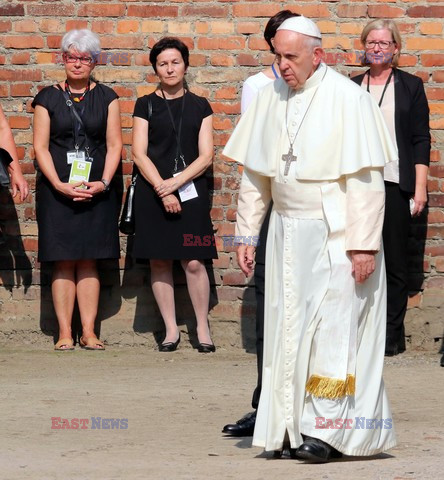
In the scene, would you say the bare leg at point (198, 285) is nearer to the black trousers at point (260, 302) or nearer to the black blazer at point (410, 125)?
the black blazer at point (410, 125)

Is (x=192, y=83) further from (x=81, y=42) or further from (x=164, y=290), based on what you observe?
(x=164, y=290)

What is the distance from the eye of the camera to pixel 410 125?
28.3 feet

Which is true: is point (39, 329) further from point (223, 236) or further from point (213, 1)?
point (213, 1)

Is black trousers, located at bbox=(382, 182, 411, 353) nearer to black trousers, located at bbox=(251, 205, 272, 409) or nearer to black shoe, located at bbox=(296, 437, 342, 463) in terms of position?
black trousers, located at bbox=(251, 205, 272, 409)

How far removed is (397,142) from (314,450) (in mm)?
3434

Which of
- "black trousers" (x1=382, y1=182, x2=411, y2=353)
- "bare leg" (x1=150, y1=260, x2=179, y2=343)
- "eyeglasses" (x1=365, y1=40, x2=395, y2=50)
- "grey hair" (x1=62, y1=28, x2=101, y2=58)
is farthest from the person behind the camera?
"bare leg" (x1=150, y1=260, x2=179, y2=343)

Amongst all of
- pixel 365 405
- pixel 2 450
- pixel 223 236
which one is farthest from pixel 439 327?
pixel 2 450

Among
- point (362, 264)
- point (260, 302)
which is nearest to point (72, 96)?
point (260, 302)

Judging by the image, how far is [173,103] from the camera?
8.89 m

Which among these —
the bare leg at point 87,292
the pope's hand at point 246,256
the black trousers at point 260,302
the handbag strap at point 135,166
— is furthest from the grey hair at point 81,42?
the pope's hand at point 246,256

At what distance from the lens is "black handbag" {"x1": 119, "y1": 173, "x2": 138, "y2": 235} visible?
8883 millimetres

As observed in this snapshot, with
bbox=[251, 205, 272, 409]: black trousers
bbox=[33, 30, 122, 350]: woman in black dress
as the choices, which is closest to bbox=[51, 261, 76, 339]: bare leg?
bbox=[33, 30, 122, 350]: woman in black dress

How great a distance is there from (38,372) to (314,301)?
3.05 meters

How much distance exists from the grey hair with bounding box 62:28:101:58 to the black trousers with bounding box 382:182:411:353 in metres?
2.25
